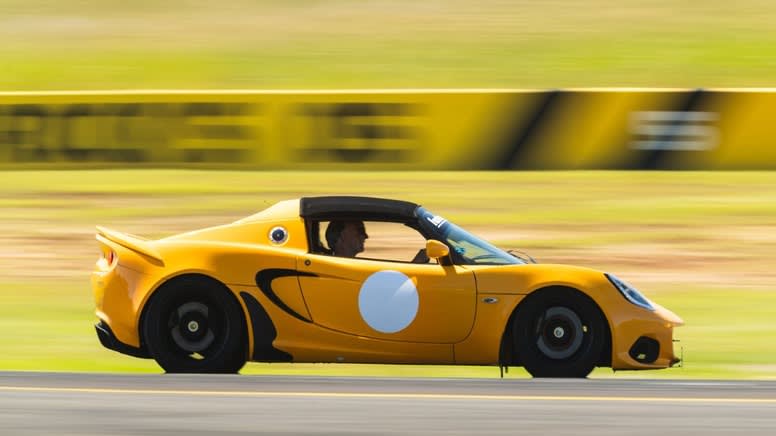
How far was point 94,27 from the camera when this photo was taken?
26.1m

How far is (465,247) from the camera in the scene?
7.84 meters

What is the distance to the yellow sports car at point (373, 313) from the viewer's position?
7523mm

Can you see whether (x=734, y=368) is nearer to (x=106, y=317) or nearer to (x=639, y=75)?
(x=106, y=317)

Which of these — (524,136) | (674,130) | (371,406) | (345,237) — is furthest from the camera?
(524,136)

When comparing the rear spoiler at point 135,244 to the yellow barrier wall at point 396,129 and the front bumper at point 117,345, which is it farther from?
the yellow barrier wall at point 396,129

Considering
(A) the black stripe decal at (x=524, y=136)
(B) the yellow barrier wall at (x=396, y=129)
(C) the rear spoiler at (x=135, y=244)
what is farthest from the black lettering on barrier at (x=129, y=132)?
(C) the rear spoiler at (x=135, y=244)

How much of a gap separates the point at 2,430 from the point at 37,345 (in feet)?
13.2

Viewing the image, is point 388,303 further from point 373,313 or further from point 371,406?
point 371,406

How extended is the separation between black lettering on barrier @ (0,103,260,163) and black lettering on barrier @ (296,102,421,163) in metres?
0.84

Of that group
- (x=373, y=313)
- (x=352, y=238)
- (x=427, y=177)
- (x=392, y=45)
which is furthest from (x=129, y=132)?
(x=373, y=313)

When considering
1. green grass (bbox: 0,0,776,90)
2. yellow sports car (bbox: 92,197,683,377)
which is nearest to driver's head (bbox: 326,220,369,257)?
yellow sports car (bbox: 92,197,683,377)

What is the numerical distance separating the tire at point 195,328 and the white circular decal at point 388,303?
699mm

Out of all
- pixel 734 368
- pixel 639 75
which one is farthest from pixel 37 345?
pixel 639 75

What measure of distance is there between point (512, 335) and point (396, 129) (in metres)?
9.57
